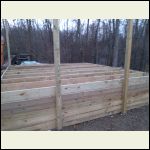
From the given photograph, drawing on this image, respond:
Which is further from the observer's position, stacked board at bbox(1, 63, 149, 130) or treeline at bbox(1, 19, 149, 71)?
treeline at bbox(1, 19, 149, 71)

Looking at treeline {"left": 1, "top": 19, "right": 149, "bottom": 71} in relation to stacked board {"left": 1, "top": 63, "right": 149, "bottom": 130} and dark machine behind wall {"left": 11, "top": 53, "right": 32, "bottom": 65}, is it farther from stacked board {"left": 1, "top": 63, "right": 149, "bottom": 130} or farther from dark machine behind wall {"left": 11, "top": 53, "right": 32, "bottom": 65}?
stacked board {"left": 1, "top": 63, "right": 149, "bottom": 130}

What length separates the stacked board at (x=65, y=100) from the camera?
2441 mm

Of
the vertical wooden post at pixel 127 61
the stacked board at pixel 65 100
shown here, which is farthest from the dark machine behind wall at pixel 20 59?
the vertical wooden post at pixel 127 61

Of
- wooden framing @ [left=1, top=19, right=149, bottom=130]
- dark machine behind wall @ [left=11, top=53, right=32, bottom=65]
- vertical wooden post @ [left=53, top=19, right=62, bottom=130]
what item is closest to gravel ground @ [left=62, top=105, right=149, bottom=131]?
wooden framing @ [left=1, top=19, right=149, bottom=130]

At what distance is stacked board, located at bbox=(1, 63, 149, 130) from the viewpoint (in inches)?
96.1

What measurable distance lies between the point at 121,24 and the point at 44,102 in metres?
5.84

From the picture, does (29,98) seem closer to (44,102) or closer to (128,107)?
(44,102)

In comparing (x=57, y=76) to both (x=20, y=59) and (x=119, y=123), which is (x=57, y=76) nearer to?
(x=119, y=123)

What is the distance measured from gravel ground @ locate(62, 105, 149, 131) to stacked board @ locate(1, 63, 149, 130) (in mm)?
91

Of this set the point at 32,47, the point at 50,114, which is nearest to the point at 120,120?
the point at 50,114

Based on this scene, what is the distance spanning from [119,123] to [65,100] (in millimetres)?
1004

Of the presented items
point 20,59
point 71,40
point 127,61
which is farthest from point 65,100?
point 71,40

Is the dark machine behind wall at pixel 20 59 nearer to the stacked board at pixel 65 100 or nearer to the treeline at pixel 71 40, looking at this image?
the treeline at pixel 71 40

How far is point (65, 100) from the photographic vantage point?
2799 millimetres
